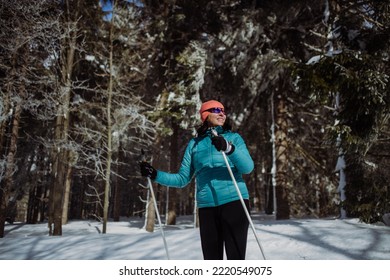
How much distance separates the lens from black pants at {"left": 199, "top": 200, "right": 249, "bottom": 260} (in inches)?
91.8

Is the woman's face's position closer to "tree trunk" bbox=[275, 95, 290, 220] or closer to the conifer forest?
the conifer forest

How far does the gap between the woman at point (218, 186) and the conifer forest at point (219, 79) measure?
3.45 metres

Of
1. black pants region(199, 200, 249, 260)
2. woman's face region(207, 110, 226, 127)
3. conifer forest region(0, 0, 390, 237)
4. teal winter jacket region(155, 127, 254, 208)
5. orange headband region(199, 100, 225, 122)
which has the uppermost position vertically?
conifer forest region(0, 0, 390, 237)

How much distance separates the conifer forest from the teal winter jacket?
3504mm

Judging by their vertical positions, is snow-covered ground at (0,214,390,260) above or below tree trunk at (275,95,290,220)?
below

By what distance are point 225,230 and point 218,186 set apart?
36cm

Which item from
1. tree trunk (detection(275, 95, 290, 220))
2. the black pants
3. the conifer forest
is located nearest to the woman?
the black pants

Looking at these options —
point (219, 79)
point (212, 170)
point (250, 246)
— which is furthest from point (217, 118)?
point (219, 79)

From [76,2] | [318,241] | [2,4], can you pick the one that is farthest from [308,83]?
[76,2]

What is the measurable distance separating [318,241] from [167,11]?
12353mm

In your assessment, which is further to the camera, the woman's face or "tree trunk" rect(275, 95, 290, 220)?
"tree trunk" rect(275, 95, 290, 220)

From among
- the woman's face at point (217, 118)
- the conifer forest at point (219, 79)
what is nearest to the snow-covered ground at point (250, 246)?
the conifer forest at point (219, 79)

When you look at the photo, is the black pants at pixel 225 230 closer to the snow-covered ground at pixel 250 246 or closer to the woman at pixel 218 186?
the woman at pixel 218 186
